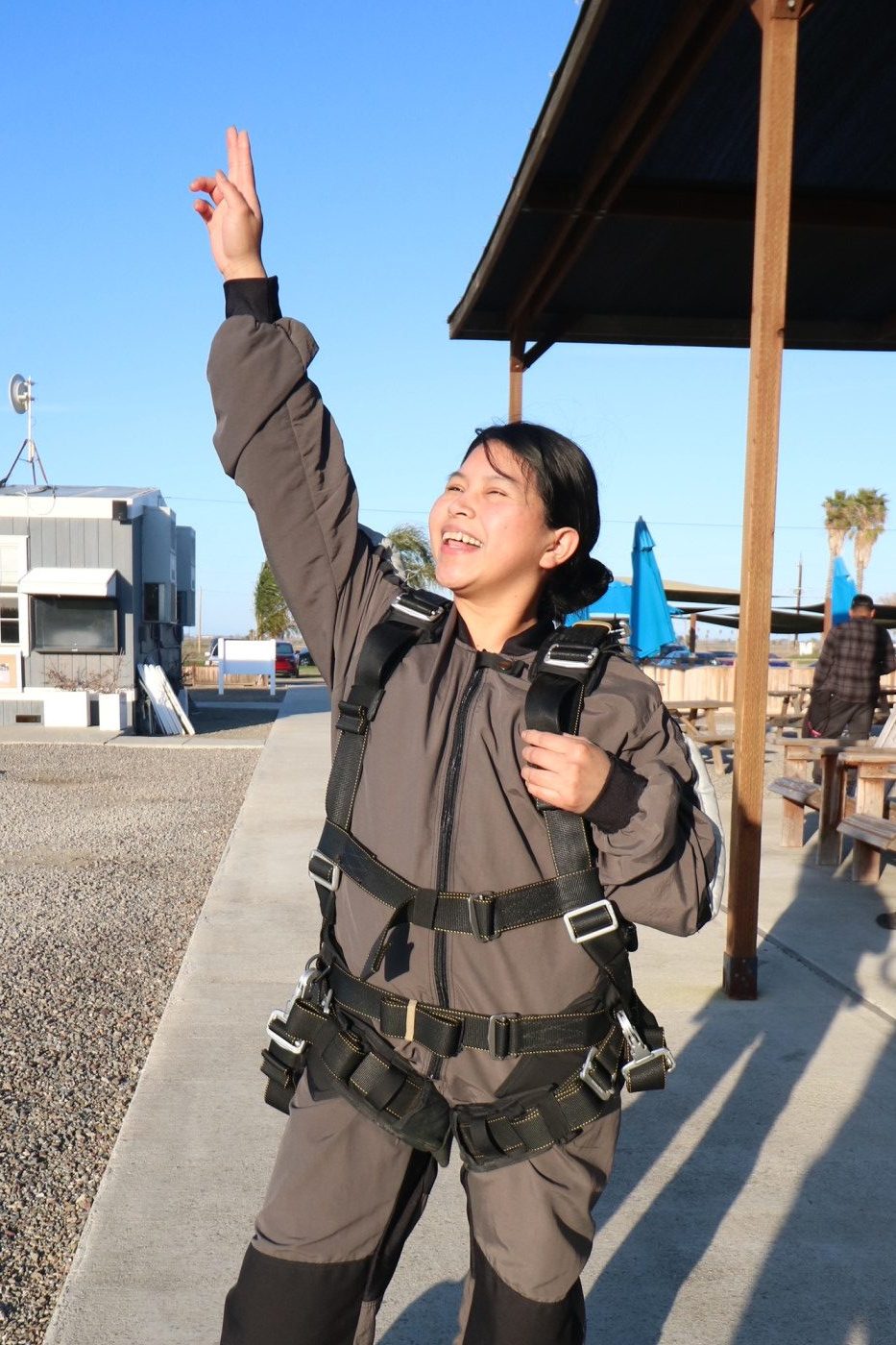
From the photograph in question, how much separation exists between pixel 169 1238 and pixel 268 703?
24.5 m

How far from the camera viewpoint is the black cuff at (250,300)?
1.96 m

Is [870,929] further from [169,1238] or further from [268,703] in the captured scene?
[268,703]

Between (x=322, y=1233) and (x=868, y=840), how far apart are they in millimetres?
5442

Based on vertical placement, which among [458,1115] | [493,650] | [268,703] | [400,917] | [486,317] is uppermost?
[486,317]

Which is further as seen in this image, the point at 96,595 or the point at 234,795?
the point at 96,595

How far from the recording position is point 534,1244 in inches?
68.4

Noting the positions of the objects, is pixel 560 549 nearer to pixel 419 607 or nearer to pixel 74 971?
pixel 419 607

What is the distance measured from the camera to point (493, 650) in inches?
80.4

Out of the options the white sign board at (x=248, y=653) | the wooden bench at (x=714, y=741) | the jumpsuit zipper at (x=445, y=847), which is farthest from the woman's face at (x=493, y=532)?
the white sign board at (x=248, y=653)

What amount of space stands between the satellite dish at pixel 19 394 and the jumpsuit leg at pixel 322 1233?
68.9 feet

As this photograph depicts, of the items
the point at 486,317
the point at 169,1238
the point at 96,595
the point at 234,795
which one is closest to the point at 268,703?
the point at 96,595

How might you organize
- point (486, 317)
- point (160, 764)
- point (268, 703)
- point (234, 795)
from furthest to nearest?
point (268, 703) < point (160, 764) < point (234, 795) < point (486, 317)

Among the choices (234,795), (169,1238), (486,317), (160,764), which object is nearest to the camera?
(169,1238)

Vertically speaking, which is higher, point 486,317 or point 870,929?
point 486,317
